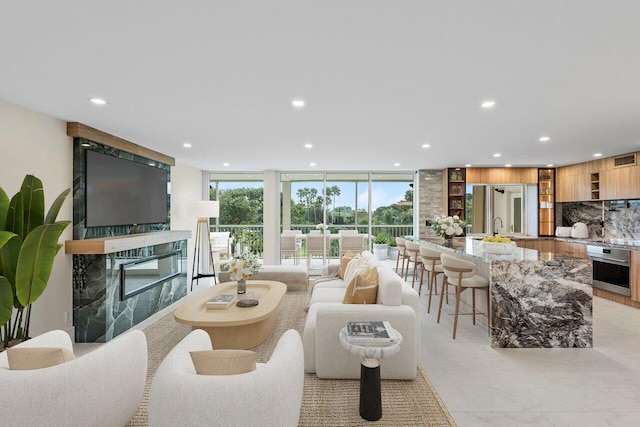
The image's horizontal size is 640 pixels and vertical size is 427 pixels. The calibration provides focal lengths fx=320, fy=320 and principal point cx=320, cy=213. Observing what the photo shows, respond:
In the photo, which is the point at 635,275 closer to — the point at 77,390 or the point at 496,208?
the point at 496,208

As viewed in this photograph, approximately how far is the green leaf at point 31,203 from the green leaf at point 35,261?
1.09 feet

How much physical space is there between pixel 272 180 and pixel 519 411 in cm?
607

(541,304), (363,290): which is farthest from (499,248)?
(363,290)

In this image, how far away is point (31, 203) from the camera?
107 inches

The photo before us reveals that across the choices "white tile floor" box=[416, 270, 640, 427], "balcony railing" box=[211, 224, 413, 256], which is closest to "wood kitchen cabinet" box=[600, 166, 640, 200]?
"white tile floor" box=[416, 270, 640, 427]

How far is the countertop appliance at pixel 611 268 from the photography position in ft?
16.5

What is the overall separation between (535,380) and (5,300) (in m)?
4.26

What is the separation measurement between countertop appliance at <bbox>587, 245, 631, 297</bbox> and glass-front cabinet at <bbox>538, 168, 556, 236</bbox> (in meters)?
1.36

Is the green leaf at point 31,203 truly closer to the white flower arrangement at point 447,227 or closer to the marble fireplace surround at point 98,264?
the marble fireplace surround at point 98,264

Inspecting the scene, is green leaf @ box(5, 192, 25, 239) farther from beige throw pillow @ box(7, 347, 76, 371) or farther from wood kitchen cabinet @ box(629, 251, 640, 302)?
wood kitchen cabinet @ box(629, 251, 640, 302)

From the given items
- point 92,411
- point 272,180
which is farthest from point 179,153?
point 92,411

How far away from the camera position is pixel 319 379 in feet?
8.98

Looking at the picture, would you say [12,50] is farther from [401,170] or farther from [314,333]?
[401,170]

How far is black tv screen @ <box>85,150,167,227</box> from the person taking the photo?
3924 mm
